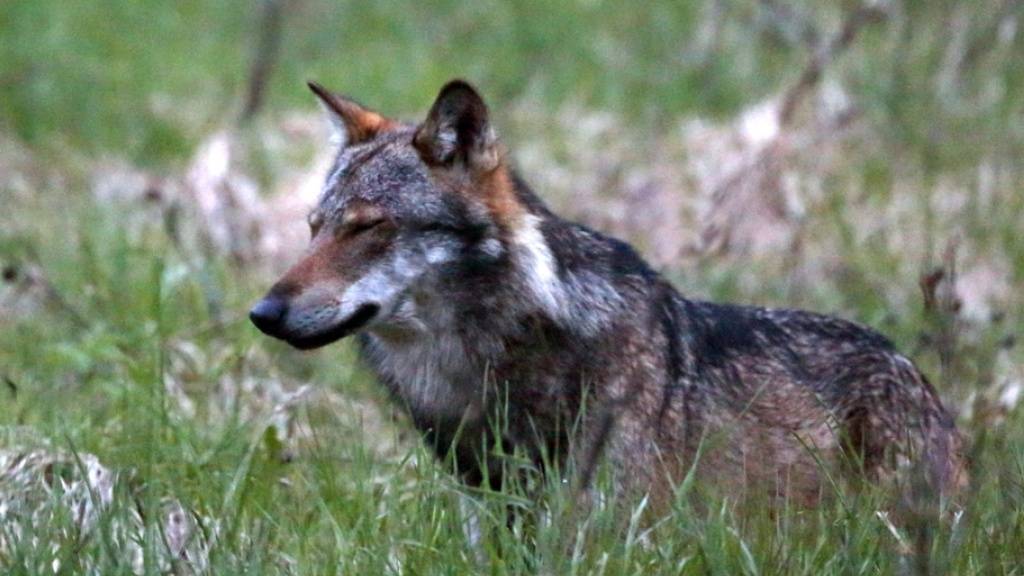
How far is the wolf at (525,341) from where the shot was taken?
522 cm

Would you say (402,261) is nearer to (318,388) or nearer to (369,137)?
(369,137)

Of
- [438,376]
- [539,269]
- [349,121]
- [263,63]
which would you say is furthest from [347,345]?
[263,63]

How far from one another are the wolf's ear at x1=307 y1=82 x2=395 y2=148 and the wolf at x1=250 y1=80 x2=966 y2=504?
58mm

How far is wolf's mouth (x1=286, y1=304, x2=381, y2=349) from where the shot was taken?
16.9ft

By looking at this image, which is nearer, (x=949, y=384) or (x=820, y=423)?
(x=949, y=384)

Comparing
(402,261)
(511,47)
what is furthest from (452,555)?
(511,47)

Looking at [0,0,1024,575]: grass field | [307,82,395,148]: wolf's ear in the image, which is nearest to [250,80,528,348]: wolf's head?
[307,82,395,148]: wolf's ear

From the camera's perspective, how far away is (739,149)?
1124 centimetres

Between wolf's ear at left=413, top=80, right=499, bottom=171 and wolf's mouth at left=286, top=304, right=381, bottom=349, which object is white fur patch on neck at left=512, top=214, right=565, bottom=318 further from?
wolf's mouth at left=286, top=304, right=381, bottom=349

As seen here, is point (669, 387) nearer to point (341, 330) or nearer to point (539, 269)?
point (539, 269)

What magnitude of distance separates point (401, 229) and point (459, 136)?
33 cm

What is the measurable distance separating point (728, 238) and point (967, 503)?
454 cm

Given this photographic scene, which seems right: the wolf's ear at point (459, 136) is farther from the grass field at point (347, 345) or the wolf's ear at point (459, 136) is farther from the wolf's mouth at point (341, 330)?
the grass field at point (347, 345)

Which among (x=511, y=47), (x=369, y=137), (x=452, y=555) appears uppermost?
(x=511, y=47)
